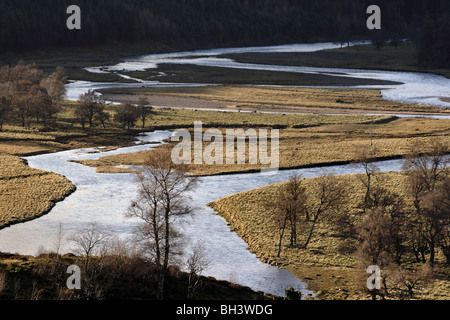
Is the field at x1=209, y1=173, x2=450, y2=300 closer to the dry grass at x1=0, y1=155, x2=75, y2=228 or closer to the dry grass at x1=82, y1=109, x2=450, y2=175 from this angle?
the dry grass at x1=82, y1=109, x2=450, y2=175

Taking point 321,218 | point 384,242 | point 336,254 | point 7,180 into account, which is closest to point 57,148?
point 7,180

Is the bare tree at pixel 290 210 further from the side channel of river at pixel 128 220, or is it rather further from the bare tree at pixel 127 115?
the bare tree at pixel 127 115

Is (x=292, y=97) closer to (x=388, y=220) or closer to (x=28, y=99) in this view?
(x=28, y=99)

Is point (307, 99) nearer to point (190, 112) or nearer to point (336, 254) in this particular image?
point (190, 112)

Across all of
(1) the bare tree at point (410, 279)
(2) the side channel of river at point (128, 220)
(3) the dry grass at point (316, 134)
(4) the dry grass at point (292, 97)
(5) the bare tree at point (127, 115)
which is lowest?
(1) the bare tree at point (410, 279)

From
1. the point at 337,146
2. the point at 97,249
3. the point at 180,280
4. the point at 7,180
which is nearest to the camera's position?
the point at 180,280

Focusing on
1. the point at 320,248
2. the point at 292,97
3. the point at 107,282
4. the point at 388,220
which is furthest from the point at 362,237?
the point at 292,97

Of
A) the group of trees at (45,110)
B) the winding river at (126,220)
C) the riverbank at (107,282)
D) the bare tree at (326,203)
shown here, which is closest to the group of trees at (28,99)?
the group of trees at (45,110)
